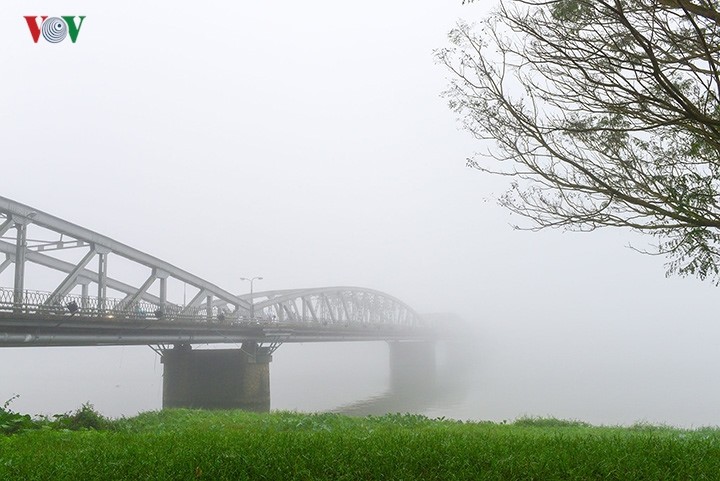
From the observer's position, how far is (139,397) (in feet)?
209

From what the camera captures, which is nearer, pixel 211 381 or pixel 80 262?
pixel 80 262

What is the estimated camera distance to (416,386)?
80.2 meters

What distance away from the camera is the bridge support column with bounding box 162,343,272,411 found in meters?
52.0

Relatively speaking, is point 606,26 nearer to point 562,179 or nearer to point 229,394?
point 562,179

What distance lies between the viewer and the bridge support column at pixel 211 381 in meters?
52.0

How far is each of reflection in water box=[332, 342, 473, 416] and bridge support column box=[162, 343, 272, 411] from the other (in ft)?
24.6

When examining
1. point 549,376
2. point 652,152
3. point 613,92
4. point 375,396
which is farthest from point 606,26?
point 549,376

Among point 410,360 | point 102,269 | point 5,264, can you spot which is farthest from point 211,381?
point 410,360

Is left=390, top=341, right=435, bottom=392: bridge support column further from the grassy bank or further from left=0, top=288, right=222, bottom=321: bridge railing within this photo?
the grassy bank

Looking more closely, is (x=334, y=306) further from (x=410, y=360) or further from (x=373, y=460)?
(x=373, y=460)

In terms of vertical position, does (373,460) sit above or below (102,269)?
below

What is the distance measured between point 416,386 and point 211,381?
3361 centimetres

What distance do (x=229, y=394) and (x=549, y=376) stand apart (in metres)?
58.4

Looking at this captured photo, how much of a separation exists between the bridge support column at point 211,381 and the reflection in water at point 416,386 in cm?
750
